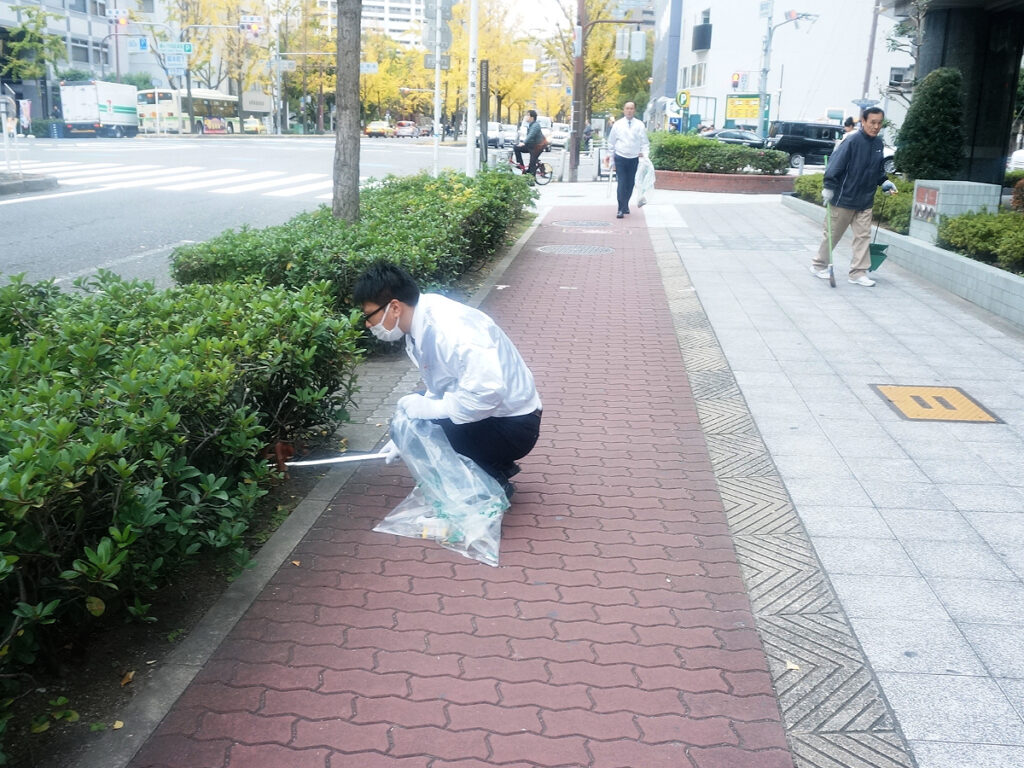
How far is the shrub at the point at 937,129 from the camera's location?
13805 millimetres

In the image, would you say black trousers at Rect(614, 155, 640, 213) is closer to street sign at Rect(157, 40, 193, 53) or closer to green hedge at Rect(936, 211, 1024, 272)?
green hedge at Rect(936, 211, 1024, 272)

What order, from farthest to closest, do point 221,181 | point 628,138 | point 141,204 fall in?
1. point 221,181
2. point 141,204
3. point 628,138

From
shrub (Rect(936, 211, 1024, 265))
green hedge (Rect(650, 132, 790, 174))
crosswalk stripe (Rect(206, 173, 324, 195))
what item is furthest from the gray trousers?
green hedge (Rect(650, 132, 790, 174))

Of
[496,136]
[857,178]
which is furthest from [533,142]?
[496,136]

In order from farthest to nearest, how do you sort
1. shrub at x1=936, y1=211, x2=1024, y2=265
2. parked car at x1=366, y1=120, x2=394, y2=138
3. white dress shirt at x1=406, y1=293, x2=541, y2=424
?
parked car at x1=366, y1=120, x2=394, y2=138 < shrub at x1=936, y1=211, x2=1024, y2=265 < white dress shirt at x1=406, y1=293, x2=541, y2=424

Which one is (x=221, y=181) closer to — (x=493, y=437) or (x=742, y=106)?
(x=493, y=437)

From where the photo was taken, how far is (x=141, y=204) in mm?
16625

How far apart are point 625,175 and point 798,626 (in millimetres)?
13574

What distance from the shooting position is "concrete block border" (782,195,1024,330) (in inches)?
333

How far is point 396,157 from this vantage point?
34.4 m

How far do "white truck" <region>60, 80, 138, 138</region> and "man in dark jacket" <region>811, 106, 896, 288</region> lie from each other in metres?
48.8

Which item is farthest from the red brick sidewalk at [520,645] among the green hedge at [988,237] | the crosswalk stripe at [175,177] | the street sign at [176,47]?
the street sign at [176,47]

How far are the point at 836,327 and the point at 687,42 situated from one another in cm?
6333

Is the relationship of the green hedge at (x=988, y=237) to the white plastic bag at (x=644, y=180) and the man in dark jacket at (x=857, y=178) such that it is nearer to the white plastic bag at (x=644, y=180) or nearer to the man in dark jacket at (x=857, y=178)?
the man in dark jacket at (x=857, y=178)
